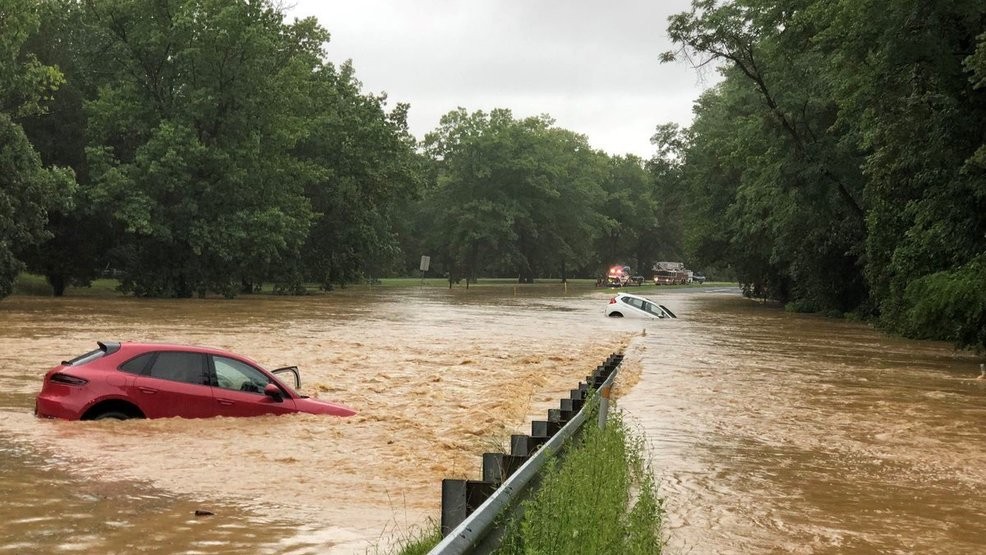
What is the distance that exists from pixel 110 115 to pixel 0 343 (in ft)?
106

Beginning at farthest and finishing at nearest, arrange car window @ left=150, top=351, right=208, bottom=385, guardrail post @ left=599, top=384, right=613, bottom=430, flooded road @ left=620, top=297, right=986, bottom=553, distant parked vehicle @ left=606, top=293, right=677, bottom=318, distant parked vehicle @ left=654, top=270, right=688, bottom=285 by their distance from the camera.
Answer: distant parked vehicle @ left=654, top=270, right=688, bottom=285
distant parked vehicle @ left=606, top=293, right=677, bottom=318
car window @ left=150, top=351, right=208, bottom=385
guardrail post @ left=599, top=384, right=613, bottom=430
flooded road @ left=620, top=297, right=986, bottom=553

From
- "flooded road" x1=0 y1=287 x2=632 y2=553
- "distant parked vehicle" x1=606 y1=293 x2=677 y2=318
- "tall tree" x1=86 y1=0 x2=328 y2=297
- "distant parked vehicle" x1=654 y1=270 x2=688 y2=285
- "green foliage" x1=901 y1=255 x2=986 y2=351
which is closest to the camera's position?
"flooded road" x1=0 y1=287 x2=632 y2=553

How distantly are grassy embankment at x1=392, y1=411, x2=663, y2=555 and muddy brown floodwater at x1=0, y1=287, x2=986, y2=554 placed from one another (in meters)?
0.87

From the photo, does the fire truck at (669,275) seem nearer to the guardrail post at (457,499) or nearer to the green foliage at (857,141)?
the green foliage at (857,141)

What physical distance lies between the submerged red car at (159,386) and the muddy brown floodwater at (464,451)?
0.77 feet

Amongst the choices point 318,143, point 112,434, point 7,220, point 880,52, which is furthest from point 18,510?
point 318,143

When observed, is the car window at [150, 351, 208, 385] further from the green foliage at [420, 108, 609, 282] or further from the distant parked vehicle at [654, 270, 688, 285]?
the distant parked vehicle at [654, 270, 688, 285]

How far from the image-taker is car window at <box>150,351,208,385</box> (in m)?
13.7

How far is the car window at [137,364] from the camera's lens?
13.5 m

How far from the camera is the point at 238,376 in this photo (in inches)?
568

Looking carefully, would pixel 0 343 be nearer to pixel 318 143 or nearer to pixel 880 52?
pixel 880 52

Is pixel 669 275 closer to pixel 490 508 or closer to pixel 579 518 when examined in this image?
pixel 579 518

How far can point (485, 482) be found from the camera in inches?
260

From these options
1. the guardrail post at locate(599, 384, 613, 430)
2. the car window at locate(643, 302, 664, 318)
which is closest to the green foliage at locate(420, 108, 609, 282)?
the car window at locate(643, 302, 664, 318)
